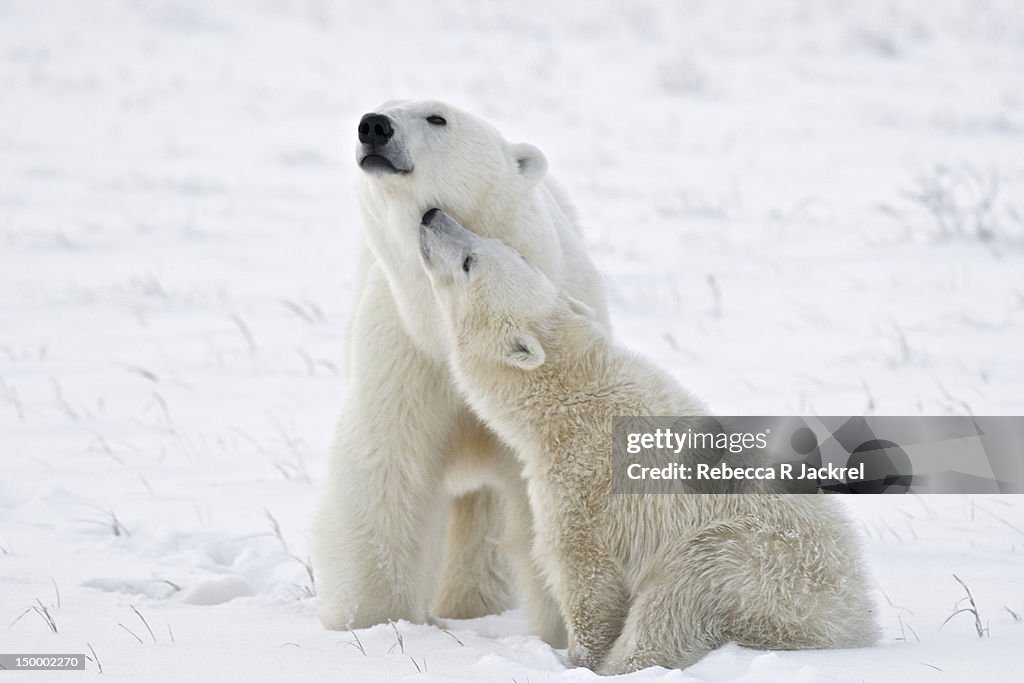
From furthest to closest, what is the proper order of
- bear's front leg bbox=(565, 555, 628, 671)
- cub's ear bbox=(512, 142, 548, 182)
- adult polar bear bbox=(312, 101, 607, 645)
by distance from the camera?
cub's ear bbox=(512, 142, 548, 182) < adult polar bear bbox=(312, 101, 607, 645) < bear's front leg bbox=(565, 555, 628, 671)

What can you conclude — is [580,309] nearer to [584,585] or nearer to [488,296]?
[488,296]

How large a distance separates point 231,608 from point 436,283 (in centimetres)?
117

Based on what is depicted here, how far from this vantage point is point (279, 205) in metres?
10.7

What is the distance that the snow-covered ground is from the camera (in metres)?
3.59

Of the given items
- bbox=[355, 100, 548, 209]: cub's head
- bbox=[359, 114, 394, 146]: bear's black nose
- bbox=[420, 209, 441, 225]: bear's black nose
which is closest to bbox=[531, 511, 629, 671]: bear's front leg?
bbox=[420, 209, 441, 225]: bear's black nose

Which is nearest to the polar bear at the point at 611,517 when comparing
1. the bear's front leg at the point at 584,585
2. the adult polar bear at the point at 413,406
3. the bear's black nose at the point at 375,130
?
the bear's front leg at the point at 584,585

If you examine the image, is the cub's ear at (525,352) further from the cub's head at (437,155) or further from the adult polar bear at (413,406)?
the cub's head at (437,155)

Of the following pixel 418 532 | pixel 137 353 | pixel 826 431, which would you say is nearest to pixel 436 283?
pixel 418 532

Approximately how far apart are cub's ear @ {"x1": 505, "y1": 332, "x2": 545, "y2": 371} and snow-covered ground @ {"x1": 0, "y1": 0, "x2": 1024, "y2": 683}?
78 cm

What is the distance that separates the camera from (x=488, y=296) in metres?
3.60

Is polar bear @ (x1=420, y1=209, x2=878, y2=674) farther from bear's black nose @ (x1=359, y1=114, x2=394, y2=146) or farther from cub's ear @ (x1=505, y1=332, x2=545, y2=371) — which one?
bear's black nose @ (x1=359, y1=114, x2=394, y2=146)

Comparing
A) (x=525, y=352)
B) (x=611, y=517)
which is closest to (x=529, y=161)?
(x=525, y=352)

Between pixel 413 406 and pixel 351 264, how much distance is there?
5.37m

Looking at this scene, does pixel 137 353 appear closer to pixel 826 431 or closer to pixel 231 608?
pixel 231 608
